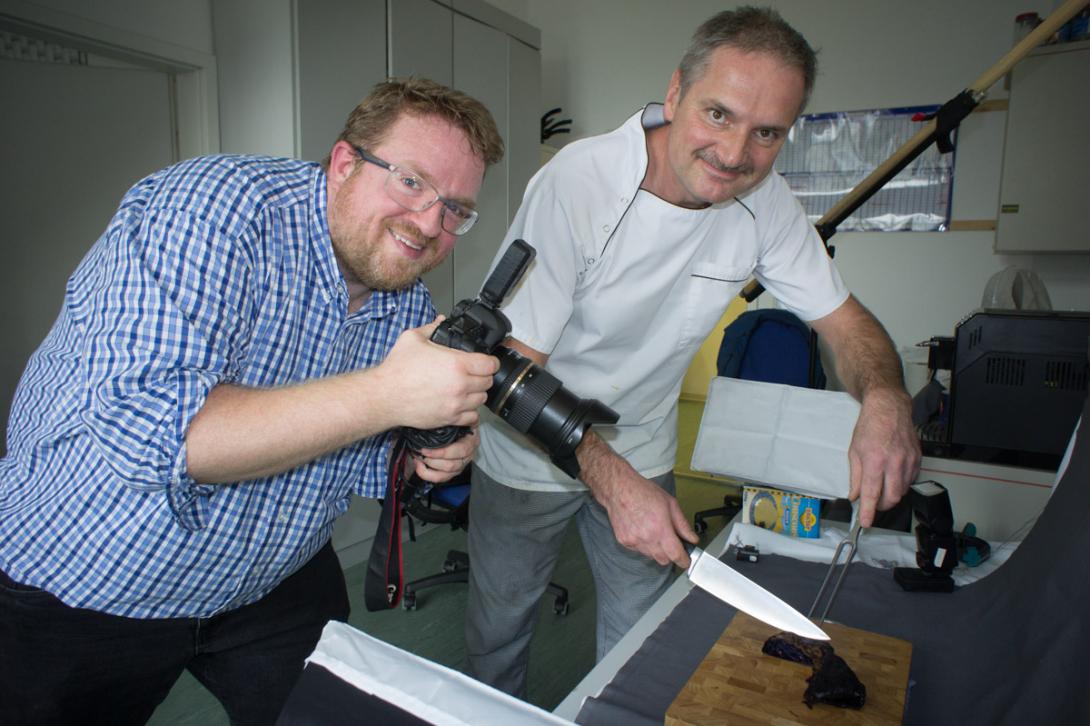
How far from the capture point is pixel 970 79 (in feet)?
13.0

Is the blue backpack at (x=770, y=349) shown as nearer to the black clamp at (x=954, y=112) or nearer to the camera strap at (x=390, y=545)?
the black clamp at (x=954, y=112)

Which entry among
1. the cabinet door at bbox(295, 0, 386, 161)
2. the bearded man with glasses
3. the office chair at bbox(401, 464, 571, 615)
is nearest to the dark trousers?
the bearded man with glasses

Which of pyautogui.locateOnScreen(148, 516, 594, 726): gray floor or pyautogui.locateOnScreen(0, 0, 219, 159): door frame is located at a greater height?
pyautogui.locateOnScreen(0, 0, 219, 159): door frame

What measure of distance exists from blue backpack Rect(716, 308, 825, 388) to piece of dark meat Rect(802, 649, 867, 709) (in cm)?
227

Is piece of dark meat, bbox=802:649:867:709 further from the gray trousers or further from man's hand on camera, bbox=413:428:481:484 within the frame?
the gray trousers

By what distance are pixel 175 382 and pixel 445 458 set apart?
1.35ft

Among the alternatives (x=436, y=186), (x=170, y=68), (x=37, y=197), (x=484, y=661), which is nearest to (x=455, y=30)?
(x=170, y=68)

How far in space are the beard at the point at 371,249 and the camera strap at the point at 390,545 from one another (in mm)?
267

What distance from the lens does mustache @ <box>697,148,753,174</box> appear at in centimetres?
119

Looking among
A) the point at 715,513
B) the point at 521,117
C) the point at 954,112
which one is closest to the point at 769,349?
the point at 715,513

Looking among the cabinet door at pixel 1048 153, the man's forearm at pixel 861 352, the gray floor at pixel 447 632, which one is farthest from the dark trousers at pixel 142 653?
the cabinet door at pixel 1048 153

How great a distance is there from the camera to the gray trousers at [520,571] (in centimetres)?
149

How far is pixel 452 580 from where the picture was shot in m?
2.66

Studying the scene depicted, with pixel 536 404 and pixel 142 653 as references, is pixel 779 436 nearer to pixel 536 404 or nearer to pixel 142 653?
pixel 536 404
